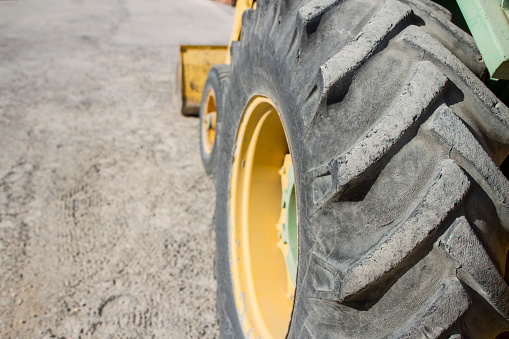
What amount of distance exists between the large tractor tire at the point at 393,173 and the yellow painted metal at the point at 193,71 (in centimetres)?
222

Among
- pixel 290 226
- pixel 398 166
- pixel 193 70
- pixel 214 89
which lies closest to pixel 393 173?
pixel 398 166

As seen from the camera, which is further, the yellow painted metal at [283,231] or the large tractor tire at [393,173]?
the yellow painted metal at [283,231]

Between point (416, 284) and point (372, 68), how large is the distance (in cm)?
41

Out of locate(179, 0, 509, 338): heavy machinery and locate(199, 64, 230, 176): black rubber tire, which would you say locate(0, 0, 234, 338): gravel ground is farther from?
locate(179, 0, 509, 338): heavy machinery

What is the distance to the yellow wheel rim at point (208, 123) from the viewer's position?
2.76m

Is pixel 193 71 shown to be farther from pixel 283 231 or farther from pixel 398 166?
pixel 398 166

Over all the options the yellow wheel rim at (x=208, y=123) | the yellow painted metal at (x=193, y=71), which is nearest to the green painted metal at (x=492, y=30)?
the yellow wheel rim at (x=208, y=123)

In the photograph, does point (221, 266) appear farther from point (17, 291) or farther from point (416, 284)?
point (416, 284)

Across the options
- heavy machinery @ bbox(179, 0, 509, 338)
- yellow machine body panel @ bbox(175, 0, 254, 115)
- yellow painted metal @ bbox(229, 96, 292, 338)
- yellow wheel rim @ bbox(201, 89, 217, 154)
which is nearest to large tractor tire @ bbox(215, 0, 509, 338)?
heavy machinery @ bbox(179, 0, 509, 338)

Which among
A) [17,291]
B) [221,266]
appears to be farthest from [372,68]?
[17,291]

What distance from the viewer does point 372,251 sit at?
0.82 m

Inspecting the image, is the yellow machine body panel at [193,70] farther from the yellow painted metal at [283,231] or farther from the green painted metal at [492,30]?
the green painted metal at [492,30]

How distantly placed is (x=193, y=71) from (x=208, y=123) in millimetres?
685

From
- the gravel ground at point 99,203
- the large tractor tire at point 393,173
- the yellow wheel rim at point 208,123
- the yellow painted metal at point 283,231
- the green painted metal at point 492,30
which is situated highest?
the green painted metal at point 492,30
